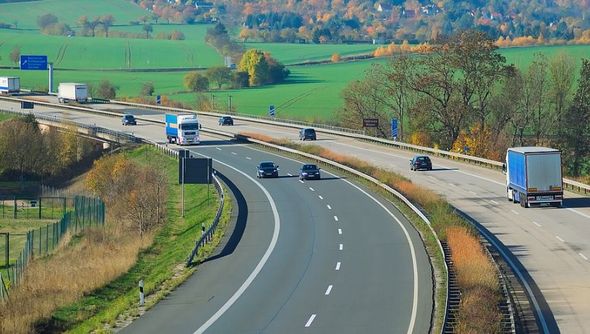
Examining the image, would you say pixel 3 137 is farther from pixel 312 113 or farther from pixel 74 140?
pixel 312 113

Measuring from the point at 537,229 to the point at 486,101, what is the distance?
6205 centimetres

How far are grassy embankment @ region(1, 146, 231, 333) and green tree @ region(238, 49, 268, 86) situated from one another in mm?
125727

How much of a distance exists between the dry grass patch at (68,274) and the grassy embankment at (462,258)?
1239cm

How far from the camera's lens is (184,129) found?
100 meters

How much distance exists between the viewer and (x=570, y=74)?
11856cm

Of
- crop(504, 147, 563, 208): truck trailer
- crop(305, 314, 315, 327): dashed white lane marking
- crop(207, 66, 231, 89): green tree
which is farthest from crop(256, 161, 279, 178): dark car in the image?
crop(207, 66, 231, 89): green tree

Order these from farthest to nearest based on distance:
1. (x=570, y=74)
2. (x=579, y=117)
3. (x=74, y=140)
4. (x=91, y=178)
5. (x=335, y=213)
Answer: (x=570, y=74), (x=74, y=140), (x=579, y=117), (x=91, y=178), (x=335, y=213)

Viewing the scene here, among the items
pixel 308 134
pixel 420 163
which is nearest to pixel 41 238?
pixel 420 163

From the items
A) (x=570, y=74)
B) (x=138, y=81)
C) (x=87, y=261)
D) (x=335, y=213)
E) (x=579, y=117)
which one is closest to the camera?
(x=87, y=261)

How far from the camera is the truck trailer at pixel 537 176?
5822 centimetres

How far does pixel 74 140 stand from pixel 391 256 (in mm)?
68709

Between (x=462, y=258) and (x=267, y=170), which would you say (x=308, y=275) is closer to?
(x=462, y=258)

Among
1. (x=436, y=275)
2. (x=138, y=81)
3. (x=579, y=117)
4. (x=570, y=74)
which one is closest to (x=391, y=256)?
(x=436, y=275)

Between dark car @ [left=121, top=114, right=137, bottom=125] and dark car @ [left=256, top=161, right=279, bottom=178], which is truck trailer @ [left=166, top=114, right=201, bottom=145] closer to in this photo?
dark car @ [left=121, top=114, right=137, bottom=125]
